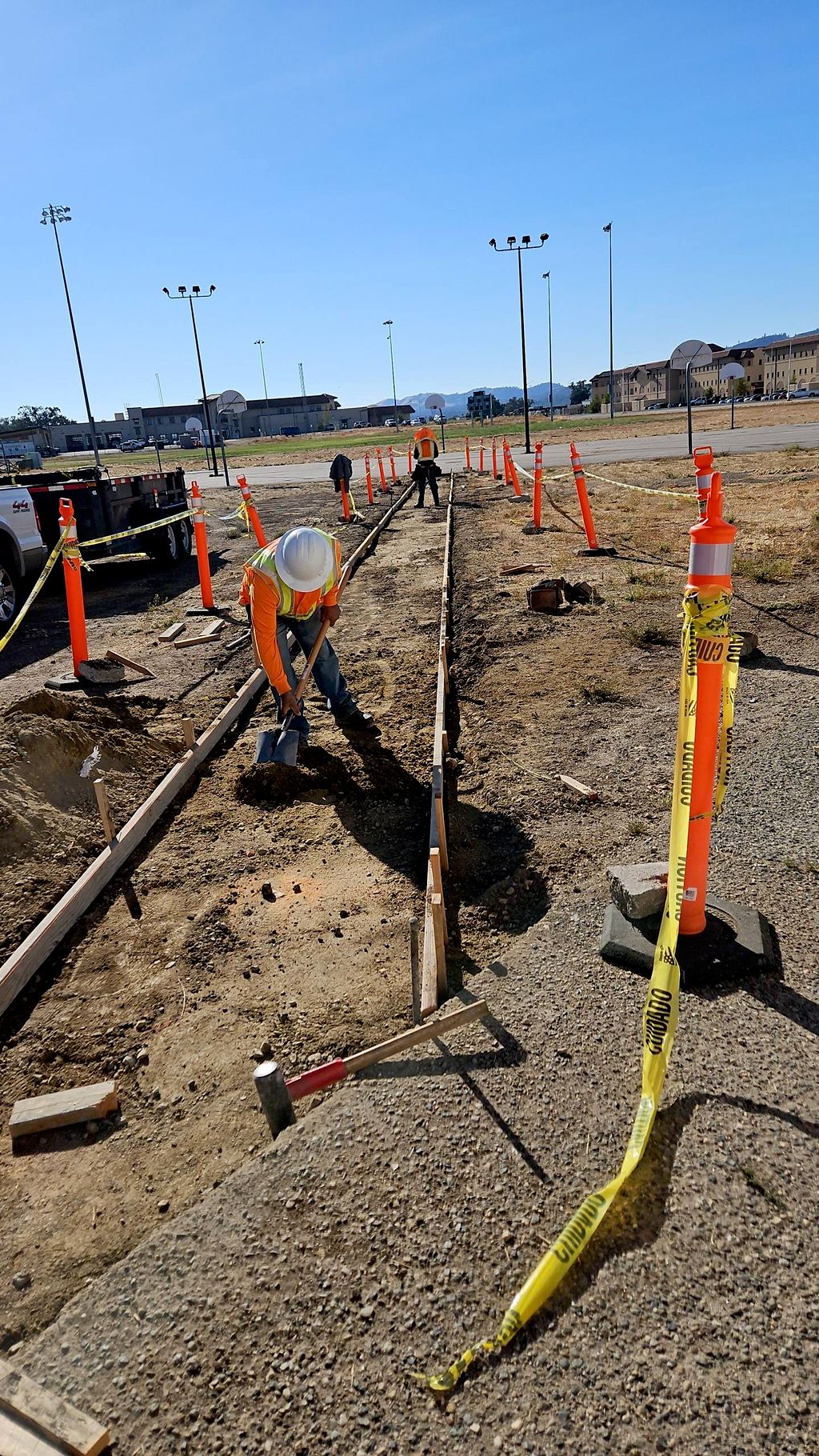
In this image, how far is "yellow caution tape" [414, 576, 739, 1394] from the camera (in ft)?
7.16

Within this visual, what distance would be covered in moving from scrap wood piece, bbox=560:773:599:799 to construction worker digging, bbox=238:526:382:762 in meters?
1.77

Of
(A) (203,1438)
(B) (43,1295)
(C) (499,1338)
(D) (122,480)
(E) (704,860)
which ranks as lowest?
(B) (43,1295)

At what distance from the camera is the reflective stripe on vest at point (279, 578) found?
5.77m

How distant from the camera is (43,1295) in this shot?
8.75 feet

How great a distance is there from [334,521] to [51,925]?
15.5m

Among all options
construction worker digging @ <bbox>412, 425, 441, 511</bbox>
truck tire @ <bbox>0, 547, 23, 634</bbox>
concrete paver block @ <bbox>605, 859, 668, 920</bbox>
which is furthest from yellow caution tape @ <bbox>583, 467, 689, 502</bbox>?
truck tire @ <bbox>0, 547, 23, 634</bbox>

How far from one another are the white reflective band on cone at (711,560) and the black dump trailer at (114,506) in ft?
28.9

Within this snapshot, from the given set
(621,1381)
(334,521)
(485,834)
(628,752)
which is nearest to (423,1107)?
(621,1381)

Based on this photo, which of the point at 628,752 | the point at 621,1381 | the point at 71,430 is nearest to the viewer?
the point at 621,1381

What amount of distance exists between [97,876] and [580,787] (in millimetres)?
2749

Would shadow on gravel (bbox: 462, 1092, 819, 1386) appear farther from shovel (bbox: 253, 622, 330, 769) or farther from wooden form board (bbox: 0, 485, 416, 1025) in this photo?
shovel (bbox: 253, 622, 330, 769)

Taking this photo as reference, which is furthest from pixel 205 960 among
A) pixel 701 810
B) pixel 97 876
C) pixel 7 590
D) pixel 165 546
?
pixel 165 546

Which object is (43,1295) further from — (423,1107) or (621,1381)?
(621,1381)

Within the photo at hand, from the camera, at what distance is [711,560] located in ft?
9.32
